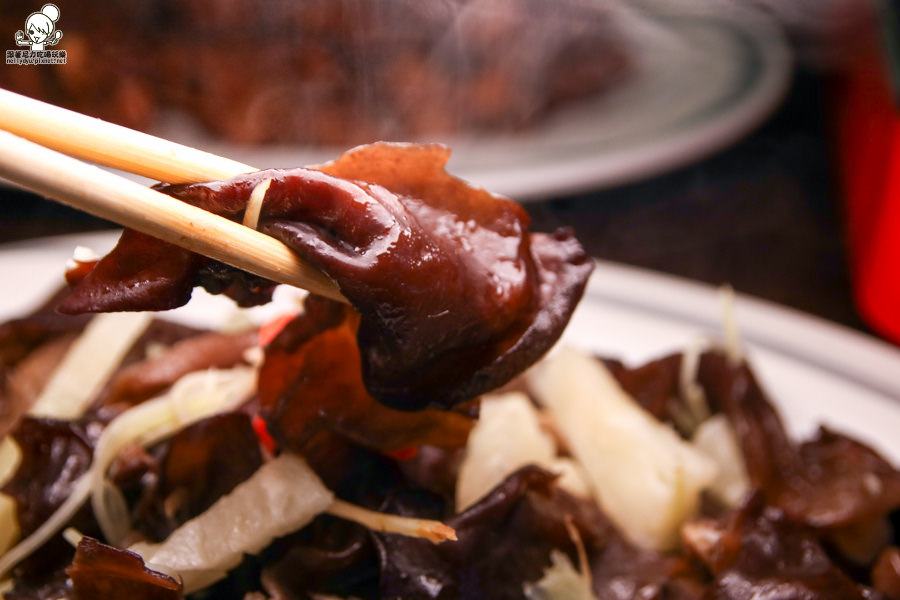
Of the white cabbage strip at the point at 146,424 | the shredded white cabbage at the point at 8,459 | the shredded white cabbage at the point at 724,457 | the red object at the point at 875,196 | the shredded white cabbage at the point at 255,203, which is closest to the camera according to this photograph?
the shredded white cabbage at the point at 255,203

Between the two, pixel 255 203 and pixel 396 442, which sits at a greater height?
pixel 255 203

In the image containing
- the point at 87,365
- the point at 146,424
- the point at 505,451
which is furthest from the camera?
the point at 87,365

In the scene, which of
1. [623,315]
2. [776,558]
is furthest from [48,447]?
[623,315]

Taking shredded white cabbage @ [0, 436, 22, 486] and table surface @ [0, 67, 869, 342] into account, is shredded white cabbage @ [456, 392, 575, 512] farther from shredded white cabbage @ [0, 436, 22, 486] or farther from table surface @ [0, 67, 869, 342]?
table surface @ [0, 67, 869, 342]

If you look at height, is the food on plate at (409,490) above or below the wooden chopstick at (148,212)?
below

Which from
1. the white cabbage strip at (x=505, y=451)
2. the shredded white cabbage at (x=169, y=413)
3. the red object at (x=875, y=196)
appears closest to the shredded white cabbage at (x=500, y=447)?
the white cabbage strip at (x=505, y=451)

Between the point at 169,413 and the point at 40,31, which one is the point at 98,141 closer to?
the point at 40,31

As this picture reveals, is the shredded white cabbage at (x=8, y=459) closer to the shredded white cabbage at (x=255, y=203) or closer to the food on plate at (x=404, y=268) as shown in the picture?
the food on plate at (x=404, y=268)

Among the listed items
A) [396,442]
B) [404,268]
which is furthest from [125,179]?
[396,442]

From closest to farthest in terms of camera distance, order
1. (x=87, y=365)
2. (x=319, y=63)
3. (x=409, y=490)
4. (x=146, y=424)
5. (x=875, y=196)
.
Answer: (x=409, y=490) → (x=146, y=424) → (x=87, y=365) → (x=875, y=196) → (x=319, y=63)
